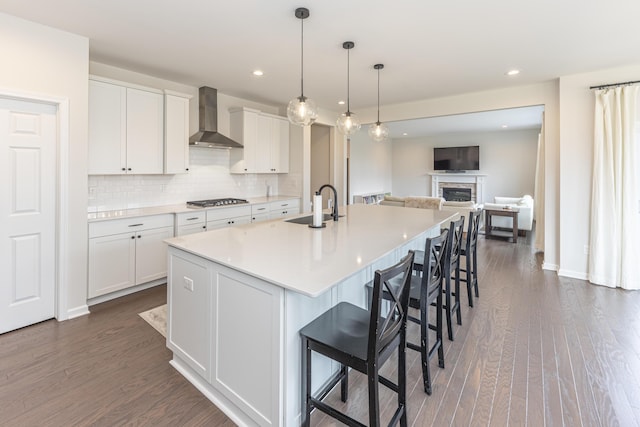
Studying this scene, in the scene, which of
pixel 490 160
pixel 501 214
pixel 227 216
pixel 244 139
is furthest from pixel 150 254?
pixel 490 160

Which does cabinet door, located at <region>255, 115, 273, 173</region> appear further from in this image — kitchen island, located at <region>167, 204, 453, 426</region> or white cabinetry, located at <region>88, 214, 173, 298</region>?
kitchen island, located at <region>167, 204, 453, 426</region>

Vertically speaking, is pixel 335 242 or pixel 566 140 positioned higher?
pixel 566 140

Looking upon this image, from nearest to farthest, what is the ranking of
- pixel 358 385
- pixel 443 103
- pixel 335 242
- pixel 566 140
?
1. pixel 358 385
2. pixel 335 242
3. pixel 566 140
4. pixel 443 103

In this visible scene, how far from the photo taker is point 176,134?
4.14m

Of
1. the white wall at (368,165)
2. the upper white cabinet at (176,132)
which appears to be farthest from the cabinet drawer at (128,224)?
the white wall at (368,165)

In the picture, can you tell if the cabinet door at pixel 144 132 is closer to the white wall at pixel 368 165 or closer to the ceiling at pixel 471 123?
the ceiling at pixel 471 123

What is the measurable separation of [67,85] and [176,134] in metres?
1.31

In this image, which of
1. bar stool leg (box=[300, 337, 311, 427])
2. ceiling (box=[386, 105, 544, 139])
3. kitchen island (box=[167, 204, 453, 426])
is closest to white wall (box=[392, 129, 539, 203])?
ceiling (box=[386, 105, 544, 139])

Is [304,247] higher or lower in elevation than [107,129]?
lower

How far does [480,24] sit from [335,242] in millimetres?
2294

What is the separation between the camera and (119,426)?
1724 millimetres

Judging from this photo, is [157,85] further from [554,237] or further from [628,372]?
[554,237]

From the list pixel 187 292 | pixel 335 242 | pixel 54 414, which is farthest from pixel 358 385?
pixel 54 414

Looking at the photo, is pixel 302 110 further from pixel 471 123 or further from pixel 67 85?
pixel 471 123
